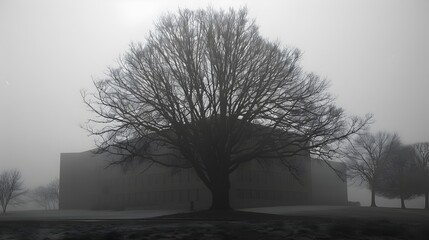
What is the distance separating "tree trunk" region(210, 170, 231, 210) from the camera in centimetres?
3440

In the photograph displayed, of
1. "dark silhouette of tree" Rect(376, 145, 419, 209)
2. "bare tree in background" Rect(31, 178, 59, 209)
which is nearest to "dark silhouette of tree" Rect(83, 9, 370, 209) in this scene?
"dark silhouette of tree" Rect(376, 145, 419, 209)

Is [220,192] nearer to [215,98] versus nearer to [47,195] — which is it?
[215,98]

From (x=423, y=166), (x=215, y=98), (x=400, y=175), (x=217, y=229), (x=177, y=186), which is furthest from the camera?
(x=177, y=186)

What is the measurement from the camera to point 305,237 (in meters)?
14.2

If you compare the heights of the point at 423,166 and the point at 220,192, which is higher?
the point at 423,166

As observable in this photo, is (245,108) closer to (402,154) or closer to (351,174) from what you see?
(402,154)

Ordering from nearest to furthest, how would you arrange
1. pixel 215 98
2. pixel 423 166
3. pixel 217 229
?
pixel 217 229
pixel 215 98
pixel 423 166

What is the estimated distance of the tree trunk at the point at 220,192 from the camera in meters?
34.4

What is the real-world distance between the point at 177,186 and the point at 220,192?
33971 mm

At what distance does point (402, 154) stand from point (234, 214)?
147 feet

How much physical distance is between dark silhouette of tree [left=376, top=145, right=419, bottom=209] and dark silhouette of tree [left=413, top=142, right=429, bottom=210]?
1.79 feet

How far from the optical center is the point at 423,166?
63781mm

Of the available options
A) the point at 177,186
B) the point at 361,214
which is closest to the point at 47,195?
the point at 177,186

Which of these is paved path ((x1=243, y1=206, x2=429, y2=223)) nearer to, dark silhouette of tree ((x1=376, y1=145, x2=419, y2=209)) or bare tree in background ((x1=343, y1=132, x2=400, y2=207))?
dark silhouette of tree ((x1=376, y1=145, x2=419, y2=209))
